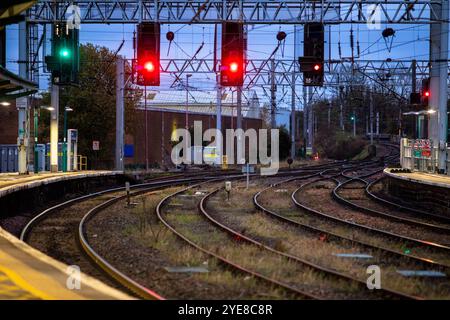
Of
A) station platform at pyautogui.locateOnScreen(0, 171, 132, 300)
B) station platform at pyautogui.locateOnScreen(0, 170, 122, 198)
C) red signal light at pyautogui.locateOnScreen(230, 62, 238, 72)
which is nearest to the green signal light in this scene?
station platform at pyautogui.locateOnScreen(0, 170, 122, 198)

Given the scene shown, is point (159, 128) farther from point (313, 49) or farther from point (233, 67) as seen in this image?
point (313, 49)

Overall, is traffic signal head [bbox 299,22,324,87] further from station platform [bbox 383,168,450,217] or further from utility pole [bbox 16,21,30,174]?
utility pole [bbox 16,21,30,174]

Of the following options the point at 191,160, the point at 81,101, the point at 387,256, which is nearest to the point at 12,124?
the point at 81,101

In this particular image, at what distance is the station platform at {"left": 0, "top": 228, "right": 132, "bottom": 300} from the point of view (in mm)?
7242

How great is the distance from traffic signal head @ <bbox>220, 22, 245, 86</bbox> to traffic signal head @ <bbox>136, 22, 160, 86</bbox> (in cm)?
301

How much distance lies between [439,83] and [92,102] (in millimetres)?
29217

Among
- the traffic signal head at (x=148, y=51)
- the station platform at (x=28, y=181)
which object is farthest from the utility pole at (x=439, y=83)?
A: the station platform at (x=28, y=181)

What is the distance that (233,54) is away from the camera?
25.6 metres

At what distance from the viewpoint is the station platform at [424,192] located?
20609 millimetres

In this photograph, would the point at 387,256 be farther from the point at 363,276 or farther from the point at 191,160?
the point at 191,160

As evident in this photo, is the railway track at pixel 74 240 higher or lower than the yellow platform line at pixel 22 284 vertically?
lower

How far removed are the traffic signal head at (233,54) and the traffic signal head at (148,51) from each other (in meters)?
3.01

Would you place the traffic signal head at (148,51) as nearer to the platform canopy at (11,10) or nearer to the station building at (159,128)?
the platform canopy at (11,10)
